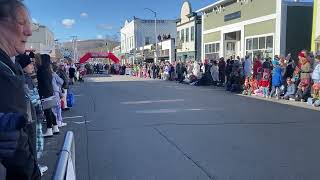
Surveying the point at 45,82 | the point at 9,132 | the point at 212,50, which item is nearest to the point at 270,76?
the point at 45,82

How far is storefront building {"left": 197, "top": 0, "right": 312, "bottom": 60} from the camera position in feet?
84.3

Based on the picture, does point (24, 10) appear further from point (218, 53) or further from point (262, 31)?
point (218, 53)

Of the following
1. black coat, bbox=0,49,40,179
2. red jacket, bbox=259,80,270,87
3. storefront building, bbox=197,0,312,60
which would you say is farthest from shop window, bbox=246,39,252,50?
black coat, bbox=0,49,40,179

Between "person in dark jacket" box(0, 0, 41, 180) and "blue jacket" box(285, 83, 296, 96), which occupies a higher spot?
"person in dark jacket" box(0, 0, 41, 180)

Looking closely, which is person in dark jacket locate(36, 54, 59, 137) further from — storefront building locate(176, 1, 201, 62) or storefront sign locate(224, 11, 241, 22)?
storefront building locate(176, 1, 201, 62)

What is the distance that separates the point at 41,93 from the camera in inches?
355

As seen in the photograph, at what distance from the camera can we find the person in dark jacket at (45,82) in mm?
8992

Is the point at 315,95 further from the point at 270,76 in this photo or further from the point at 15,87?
the point at 15,87

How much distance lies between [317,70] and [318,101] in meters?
1.16

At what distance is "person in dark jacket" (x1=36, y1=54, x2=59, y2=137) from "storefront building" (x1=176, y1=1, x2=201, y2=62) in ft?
117

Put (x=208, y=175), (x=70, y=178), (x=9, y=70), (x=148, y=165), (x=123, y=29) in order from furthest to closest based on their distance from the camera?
(x=123, y=29) → (x=148, y=165) → (x=208, y=175) → (x=70, y=178) → (x=9, y=70)

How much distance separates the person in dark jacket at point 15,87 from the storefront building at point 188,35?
42437mm

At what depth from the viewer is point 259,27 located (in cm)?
2841

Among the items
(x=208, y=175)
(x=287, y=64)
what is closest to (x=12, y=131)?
(x=208, y=175)
